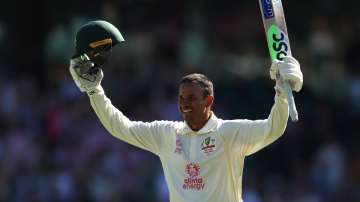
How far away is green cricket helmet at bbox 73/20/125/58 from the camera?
714cm

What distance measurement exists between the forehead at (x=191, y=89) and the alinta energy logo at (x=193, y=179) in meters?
0.45

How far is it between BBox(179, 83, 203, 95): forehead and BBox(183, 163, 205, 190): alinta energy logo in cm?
45

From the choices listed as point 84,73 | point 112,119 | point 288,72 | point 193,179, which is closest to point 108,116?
point 112,119

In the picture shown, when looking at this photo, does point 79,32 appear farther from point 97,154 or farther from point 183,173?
point 97,154

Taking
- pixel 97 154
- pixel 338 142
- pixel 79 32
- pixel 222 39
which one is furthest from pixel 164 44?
pixel 79 32

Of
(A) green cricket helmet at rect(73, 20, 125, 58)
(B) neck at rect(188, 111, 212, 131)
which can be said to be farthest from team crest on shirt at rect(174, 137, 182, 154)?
(A) green cricket helmet at rect(73, 20, 125, 58)

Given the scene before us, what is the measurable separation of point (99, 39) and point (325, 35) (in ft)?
20.4

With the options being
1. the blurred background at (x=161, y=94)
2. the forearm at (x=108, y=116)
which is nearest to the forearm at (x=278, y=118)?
the forearm at (x=108, y=116)

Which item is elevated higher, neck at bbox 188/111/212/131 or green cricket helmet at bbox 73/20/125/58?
green cricket helmet at bbox 73/20/125/58

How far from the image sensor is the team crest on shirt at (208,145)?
6891mm

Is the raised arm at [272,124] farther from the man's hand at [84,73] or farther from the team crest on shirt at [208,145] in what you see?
the man's hand at [84,73]

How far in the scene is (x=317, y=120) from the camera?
1234 centimetres

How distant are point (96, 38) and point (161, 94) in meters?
5.65

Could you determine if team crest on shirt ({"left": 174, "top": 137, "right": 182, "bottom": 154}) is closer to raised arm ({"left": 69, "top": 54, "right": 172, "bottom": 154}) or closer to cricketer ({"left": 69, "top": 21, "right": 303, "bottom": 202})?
cricketer ({"left": 69, "top": 21, "right": 303, "bottom": 202})
